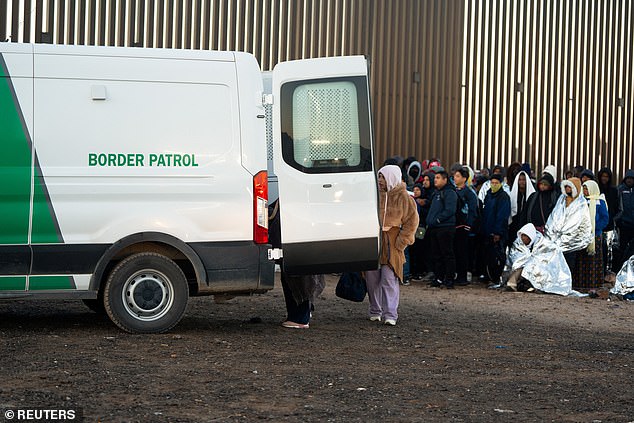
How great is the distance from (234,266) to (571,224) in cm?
700

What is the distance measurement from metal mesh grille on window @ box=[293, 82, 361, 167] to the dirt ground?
1483 millimetres

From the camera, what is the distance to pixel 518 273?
1468 centimetres

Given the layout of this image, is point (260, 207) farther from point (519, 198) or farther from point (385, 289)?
point (519, 198)

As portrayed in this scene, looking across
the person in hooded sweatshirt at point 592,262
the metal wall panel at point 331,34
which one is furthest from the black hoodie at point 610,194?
the metal wall panel at point 331,34

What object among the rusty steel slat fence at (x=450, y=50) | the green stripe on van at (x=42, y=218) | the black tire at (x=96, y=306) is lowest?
the black tire at (x=96, y=306)

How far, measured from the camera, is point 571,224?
14.6 metres

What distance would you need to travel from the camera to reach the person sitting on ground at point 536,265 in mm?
14383

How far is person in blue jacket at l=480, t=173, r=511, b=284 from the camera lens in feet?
49.9

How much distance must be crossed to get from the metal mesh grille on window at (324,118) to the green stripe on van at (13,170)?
83.2 inches

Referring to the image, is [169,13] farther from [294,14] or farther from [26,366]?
[26,366]

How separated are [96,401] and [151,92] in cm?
329

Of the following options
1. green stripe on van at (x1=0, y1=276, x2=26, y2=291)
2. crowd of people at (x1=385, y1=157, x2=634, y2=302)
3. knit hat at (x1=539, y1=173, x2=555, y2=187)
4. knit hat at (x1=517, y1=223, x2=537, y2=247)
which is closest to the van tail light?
green stripe on van at (x1=0, y1=276, x2=26, y2=291)

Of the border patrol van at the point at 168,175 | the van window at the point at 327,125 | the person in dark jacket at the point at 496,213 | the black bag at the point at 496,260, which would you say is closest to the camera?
the border patrol van at the point at 168,175

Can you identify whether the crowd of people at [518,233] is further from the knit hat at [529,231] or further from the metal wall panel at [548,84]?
the metal wall panel at [548,84]
